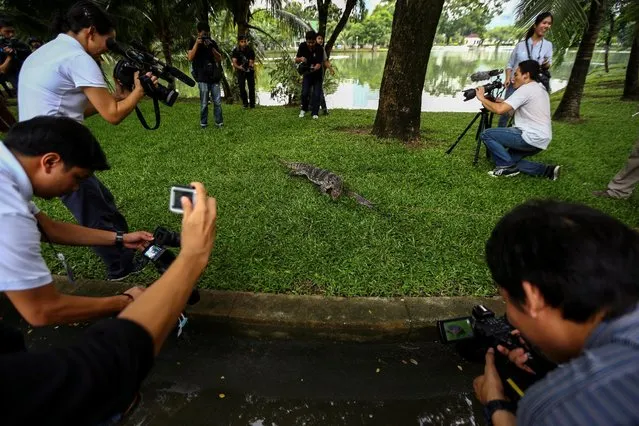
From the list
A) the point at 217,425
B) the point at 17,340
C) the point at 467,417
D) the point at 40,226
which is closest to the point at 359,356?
the point at 467,417

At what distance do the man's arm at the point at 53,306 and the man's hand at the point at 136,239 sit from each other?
53 centimetres

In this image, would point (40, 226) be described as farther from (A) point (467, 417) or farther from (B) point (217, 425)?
(A) point (467, 417)

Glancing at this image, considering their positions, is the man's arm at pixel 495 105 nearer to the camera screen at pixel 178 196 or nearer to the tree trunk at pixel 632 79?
the camera screen at pixel 178 196

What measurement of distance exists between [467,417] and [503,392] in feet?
1.80

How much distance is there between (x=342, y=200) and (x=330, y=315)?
1582 mm

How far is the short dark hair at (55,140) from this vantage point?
49.2 inches

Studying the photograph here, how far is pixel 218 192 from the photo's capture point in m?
3.66

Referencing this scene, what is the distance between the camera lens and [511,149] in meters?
4.11

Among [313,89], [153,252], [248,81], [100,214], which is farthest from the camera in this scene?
[248,81]

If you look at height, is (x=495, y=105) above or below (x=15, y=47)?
below

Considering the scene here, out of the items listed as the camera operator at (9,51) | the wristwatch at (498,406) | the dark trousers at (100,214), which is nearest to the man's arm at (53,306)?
the dark trousers at (100,214)

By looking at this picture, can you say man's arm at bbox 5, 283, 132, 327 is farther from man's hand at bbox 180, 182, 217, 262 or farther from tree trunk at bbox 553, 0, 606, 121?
tree trunk at bbox 553, 0, 606, 121

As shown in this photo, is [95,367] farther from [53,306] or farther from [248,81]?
[248,81]

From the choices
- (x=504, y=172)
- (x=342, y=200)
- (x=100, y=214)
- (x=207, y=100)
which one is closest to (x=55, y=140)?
(x=100, y=214)
